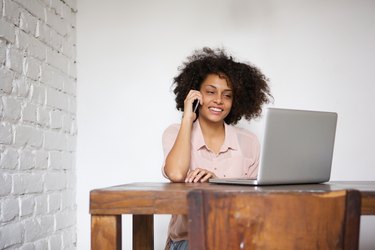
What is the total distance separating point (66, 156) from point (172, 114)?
0.62 m

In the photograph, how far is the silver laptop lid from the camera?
4.29 feet

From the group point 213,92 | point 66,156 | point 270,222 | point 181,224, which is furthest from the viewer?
point 66,156

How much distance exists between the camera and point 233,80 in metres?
2.19

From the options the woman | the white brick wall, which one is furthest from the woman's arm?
the white brick wall

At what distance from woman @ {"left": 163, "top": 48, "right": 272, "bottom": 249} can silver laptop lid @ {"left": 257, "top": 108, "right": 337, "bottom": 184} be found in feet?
1.66

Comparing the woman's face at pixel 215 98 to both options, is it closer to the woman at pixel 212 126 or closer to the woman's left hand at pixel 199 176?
the woman at pixel 212 126

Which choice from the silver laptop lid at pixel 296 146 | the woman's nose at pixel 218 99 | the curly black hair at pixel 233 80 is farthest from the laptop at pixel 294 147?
the curly black hair at pixel 233 80

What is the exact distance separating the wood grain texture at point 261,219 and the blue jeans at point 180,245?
3.22ft

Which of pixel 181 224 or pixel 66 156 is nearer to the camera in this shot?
pixel 181 224

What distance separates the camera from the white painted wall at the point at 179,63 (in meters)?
2.65

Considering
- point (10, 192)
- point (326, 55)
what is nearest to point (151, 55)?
point (326, 55)

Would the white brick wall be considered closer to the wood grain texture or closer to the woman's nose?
the woman's nose

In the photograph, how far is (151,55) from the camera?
8.83ft

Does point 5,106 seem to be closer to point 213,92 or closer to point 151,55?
point 213,92
